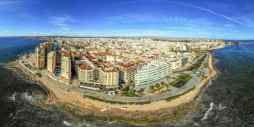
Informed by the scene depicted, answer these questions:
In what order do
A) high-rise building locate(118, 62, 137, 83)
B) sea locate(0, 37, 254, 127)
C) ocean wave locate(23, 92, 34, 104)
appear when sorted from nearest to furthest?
sea locate(0, 37, 254, 127)
ocean wave locate(23, 92, 34, 104)
high-rise building locate(118, 62, 137, 83)

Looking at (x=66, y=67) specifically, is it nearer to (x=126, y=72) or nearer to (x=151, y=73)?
(x=126, y=72)

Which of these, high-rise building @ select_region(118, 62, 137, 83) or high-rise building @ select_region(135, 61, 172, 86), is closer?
high-rise building @ select_region(135, 61, 172, 86)

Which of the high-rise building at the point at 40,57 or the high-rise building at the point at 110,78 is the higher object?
the high-rise building at the point at 40,57

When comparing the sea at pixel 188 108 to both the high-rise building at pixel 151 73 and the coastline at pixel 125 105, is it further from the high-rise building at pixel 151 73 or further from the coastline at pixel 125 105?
the high-rise building at pixel 151 73

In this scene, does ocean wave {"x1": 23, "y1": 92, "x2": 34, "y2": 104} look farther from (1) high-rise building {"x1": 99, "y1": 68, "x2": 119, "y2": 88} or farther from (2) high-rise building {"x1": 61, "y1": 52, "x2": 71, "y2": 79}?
(1) high-rise building {"x1": 99, "y1": 68, "x2": 119, "y2": 88}

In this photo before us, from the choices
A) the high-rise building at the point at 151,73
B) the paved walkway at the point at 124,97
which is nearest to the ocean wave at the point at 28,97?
the paved walkway at the point at 124,97

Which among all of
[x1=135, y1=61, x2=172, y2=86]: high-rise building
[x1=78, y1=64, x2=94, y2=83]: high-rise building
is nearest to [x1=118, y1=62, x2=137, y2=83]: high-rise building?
[x1=135, y1=61, x2=172, y2=86]: high-rise building

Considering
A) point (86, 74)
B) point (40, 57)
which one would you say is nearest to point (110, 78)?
point (86, 74)

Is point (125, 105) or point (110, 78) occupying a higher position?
point (110, 78)

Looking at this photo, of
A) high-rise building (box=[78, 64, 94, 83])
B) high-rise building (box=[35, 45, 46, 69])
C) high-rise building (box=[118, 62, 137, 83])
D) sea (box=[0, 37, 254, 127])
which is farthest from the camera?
high-rise building (box=[35, 45, 46, 69])

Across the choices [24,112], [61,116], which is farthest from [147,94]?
[24,112]

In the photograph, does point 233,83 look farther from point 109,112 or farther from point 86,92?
point 86,92

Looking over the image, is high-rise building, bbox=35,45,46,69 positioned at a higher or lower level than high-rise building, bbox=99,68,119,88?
higher
